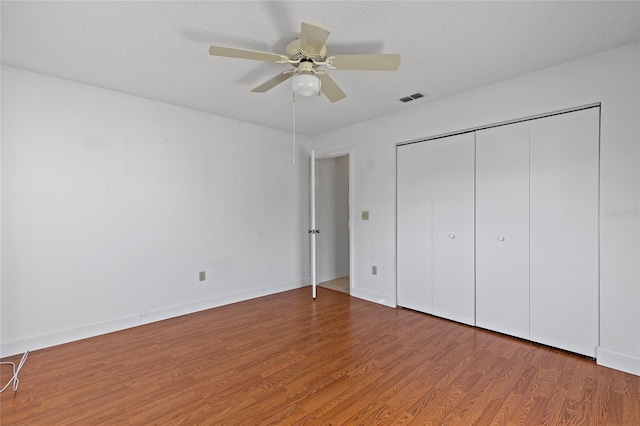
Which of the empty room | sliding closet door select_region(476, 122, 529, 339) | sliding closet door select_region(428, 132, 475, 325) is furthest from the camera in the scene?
sliding closet door select_region(428, 132, 475, 325)

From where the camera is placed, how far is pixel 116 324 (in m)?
3.05

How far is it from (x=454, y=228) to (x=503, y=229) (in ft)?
1.57

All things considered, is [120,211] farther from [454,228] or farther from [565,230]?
[565,230]

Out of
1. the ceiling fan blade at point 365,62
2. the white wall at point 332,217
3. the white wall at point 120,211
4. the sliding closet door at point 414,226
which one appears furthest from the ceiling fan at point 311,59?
the white wall at point 332,217

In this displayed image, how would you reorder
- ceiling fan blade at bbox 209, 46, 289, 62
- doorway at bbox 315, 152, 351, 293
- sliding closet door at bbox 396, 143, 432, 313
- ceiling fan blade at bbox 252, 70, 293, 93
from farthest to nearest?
doorway at bbox 315, 152, 351, 293 → sliding closet door at bbox 396, 143, 432, 313 → ceiling fan blade at bbox 252, 70, 293, 93 → ceiling fan blade at bbox 209, 46, 289, 62

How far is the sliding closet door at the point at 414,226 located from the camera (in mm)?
3498

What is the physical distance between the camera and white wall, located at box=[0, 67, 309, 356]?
260cm

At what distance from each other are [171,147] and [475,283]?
145 inches

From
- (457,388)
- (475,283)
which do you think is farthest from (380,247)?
(457,388)

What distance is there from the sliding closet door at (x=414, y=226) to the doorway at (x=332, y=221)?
1.27 metres

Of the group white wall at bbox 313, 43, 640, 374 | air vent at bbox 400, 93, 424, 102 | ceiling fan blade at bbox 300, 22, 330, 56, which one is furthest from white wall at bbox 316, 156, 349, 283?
ceiling fan blade at bbox 300, 22, 330, 56

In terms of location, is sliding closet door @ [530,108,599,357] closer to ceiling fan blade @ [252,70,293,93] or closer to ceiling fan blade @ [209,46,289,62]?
ceiling fan blade @ [252,70,293,93]

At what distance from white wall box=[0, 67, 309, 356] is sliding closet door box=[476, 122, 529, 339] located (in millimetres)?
2724

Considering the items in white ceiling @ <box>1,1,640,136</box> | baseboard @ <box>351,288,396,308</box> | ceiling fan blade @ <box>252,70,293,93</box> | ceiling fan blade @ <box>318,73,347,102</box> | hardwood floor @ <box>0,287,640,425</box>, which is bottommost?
hardwood floor @ <box>0,287,640,425</box>
